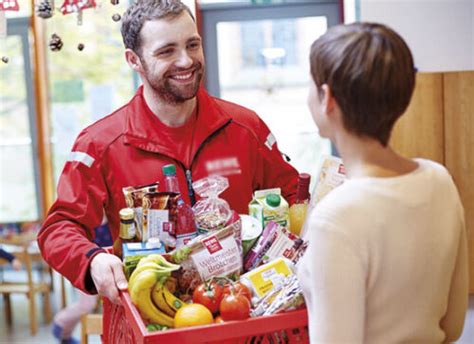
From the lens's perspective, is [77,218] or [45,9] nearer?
[77,218]

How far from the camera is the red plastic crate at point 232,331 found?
4.85ft

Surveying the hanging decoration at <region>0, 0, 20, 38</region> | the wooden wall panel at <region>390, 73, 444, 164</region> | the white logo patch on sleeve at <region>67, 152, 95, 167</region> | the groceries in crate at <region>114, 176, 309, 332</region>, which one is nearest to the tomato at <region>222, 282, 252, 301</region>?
the groceries in crate at <region>114, 176, 309, 332</region>

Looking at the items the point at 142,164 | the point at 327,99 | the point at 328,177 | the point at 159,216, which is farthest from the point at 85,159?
the point at 327,99

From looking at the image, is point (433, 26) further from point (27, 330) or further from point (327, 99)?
point (327, 99)

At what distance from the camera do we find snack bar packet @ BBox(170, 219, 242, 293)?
1.75 meters

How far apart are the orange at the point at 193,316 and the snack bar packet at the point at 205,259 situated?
0.14 m

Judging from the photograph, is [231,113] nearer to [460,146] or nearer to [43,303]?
[460,146]

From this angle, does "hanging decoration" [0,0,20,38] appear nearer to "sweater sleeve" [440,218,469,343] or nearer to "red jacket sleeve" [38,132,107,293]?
"red jacket sleeve" [38,132,107,293]

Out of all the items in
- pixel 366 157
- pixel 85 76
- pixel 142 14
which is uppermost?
pixel 142 14

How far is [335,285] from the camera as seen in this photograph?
1284 mm

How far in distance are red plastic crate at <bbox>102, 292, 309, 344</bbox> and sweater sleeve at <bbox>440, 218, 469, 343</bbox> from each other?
0.30 m

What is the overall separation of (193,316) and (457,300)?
568 millimetres

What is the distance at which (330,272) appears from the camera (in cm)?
128

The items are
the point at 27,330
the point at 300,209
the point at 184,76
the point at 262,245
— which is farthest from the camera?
the point at 27,330
